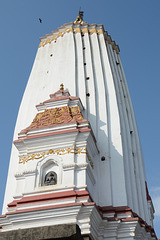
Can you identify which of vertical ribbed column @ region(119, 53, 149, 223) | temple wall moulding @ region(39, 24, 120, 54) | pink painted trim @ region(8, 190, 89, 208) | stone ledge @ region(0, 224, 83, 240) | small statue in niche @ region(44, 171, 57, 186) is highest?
temple wall moulding @ region(39, 24, 120, 54)

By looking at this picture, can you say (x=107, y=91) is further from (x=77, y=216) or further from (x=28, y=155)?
(x=77, y=216)

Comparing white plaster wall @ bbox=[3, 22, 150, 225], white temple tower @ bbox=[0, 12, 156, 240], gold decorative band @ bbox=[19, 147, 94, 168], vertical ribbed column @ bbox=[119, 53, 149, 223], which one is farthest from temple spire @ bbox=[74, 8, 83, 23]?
gold decorative band @ bbox=[19, 147, 94, 168]

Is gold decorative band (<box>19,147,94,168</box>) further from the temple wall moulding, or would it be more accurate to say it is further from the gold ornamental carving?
the temple wall moulding

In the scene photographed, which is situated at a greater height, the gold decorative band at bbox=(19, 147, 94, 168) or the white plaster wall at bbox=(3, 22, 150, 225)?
the white plaster wall at bbox=(3, 22, 150, 225)

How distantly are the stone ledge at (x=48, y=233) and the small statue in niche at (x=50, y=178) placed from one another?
7706mm

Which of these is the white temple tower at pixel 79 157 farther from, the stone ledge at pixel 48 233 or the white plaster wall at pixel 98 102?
the stone ledge at pixel 48 233

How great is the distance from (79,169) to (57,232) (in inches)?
307

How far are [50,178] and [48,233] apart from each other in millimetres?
7944

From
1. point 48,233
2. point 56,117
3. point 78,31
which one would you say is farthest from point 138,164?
point 48,233

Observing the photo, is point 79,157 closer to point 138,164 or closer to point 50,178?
point 50,178

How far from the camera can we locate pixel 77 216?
32.7 feet

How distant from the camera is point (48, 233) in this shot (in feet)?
11.6

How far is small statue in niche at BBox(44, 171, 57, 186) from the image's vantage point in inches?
444

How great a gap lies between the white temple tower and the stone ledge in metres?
6.46
